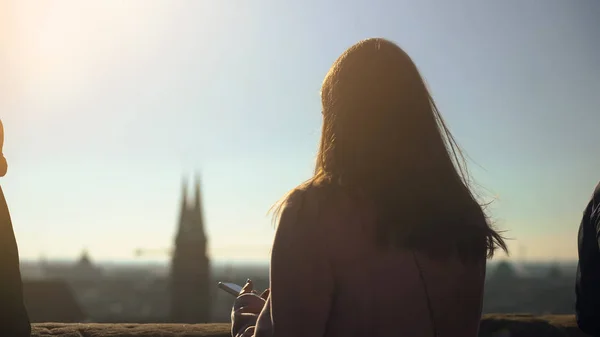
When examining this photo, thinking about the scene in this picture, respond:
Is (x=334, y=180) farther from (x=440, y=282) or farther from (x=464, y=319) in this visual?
(x=464, y=319)

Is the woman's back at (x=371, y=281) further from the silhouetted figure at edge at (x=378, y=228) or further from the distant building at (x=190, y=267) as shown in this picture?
the distant building at (x=190, y=267)

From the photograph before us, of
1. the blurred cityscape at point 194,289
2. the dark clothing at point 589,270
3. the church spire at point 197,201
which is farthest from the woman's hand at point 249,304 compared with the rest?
the church spire at point 197,201

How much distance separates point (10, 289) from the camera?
8.72 feet

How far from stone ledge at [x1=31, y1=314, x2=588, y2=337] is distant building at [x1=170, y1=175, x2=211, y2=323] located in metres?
81.4

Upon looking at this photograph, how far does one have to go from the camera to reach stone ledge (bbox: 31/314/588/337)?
10.2 ft

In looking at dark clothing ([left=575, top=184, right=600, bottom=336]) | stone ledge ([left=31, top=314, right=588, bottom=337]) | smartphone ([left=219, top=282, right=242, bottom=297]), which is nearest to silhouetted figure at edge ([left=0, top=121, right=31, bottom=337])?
stone ledge ([left=31, top=314, right=588, bottom=337])

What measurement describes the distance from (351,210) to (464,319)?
0.54 m

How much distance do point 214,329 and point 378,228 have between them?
149 centimetres

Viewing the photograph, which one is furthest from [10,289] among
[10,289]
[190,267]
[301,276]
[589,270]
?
[190,267]

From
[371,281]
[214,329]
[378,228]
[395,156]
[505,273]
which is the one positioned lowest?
[505,273]

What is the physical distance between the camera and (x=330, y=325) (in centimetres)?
211

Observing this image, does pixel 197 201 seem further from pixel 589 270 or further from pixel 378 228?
pixel 378 228

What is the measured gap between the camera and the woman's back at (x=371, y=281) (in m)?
2.07

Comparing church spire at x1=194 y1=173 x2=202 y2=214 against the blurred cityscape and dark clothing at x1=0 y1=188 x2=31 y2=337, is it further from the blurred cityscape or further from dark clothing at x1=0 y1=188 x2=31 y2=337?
dark clothing at x1=0 y1=188 x2=31 y2=337
